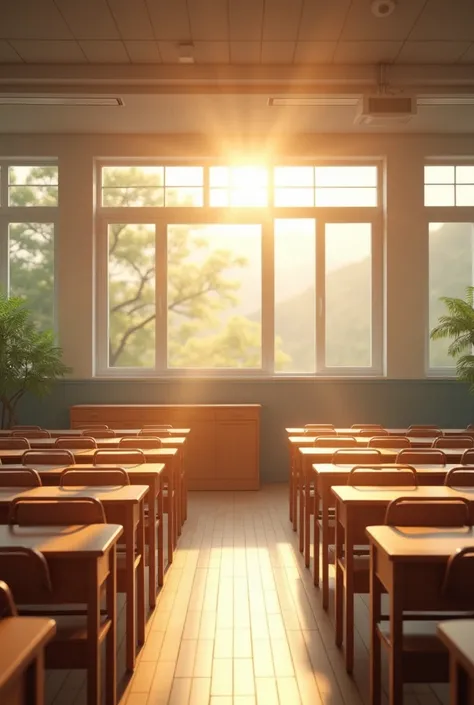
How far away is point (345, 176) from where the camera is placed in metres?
10.7

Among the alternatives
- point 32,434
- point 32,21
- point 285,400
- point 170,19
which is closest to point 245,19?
point 170,19

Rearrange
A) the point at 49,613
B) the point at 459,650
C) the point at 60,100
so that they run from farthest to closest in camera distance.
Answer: the point at 60,100, the point at 49,613, the point at 459,650

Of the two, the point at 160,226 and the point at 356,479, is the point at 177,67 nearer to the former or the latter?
the point at 160,226

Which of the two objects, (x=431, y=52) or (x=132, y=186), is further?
(x=132, y=186)

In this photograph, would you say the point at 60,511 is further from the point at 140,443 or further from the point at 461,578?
the point at 140,443

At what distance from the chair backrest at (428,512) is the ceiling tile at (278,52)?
18.3 ft

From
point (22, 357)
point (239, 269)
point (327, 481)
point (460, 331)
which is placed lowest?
point (327, 481)

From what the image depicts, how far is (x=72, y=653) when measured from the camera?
2.79 m

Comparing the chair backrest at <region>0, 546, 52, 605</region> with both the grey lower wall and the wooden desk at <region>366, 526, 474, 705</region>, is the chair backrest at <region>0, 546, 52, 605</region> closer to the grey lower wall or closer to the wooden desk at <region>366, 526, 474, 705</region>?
the wooden desk at <region>366, 526, 474, 705</region>

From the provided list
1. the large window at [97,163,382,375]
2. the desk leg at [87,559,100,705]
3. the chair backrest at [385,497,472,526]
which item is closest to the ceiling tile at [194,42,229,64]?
the large window at [97,163,382,375]

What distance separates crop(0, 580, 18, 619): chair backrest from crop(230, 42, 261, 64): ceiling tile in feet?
21.5

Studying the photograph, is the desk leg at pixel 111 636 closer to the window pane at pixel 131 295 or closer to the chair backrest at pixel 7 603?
the chair backrest at pixel 7 603

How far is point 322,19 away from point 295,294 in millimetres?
4466

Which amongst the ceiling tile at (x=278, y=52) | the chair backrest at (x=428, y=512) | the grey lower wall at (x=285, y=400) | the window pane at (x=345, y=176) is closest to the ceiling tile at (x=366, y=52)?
the ceiling tile at (x=278, y=52)
